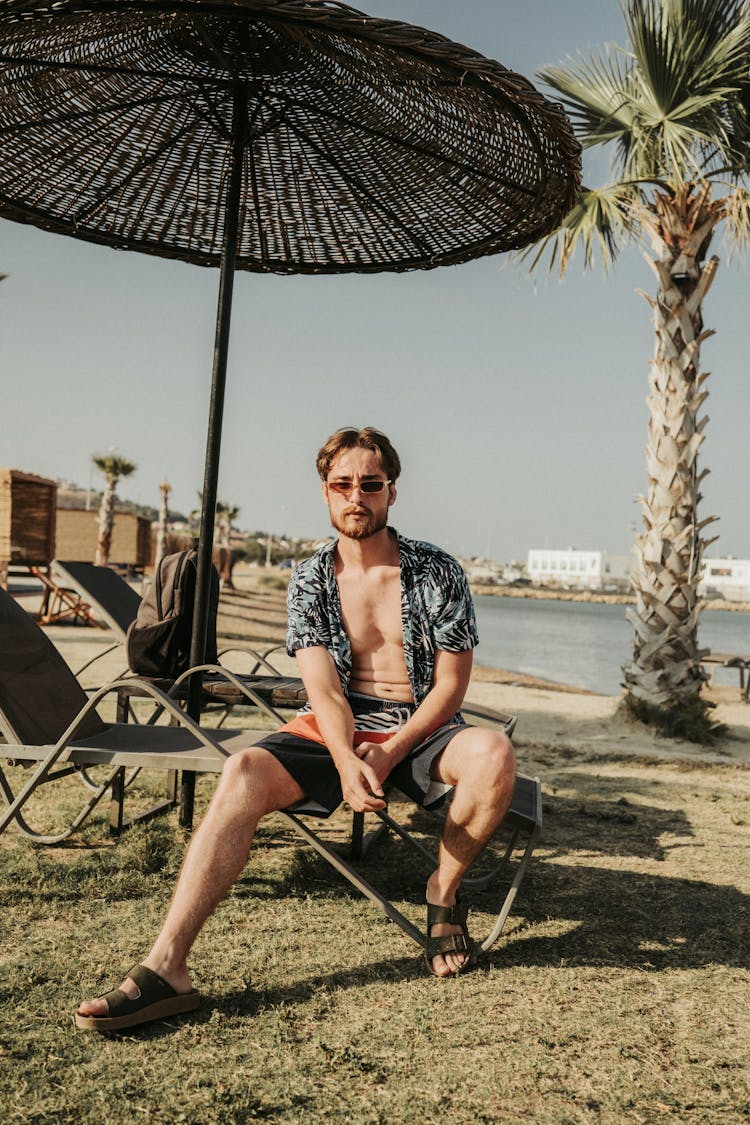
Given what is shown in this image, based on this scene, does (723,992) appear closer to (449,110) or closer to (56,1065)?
(56,1065)

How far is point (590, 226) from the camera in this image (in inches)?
334

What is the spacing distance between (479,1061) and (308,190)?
3722 mm

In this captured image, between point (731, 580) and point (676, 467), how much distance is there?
463 feet

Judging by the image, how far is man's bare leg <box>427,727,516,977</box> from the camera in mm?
2467

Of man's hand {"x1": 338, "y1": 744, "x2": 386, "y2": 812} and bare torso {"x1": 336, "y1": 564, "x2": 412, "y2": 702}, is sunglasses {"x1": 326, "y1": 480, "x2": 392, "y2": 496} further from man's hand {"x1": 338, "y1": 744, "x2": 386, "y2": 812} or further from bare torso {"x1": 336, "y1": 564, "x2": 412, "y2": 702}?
man's hand {"x1": 338, "y1": 744, "x2": 386, "y2": 812}

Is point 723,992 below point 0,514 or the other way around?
below

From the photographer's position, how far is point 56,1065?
1.93 metres

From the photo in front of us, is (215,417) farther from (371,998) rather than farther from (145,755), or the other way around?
(371,998)

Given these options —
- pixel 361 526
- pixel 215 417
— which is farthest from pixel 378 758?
pixel 215 417

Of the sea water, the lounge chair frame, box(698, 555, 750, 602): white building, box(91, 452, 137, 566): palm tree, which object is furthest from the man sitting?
box(698, 555, 750, 602): white building

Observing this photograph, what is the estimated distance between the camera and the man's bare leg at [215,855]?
2.17m

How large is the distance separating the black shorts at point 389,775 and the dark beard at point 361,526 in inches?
21.5

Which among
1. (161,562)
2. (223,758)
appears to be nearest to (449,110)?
(161,562)

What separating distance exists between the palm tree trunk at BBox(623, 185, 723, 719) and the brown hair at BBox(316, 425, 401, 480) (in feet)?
18.9
